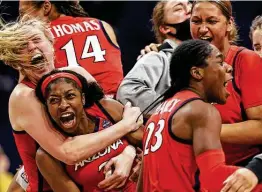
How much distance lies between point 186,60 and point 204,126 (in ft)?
1.43

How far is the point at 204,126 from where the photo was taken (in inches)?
147

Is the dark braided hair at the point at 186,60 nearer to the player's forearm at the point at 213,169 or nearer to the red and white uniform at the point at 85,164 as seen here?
the player's forearm at the point at 213,169

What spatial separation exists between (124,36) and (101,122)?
4523 mm

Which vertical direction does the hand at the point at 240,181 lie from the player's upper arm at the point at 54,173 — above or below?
above

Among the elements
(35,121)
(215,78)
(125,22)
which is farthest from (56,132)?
(125,22)

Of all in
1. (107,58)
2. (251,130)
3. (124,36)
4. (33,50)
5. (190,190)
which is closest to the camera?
(190,190)

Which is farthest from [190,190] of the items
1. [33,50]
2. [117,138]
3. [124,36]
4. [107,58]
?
[124,36]

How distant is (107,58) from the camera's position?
18.2 ft

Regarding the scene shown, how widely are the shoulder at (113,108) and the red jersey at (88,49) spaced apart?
0.85m

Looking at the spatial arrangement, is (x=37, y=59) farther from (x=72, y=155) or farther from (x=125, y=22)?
(x=125, y=22)

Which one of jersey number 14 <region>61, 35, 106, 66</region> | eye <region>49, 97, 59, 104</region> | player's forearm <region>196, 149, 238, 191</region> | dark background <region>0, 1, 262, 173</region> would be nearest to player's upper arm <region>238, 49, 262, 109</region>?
player's forearm <region>196, 149, 238, 191</region>

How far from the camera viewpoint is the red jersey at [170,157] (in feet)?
12.6

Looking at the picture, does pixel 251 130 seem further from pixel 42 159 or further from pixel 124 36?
pixel 124 36

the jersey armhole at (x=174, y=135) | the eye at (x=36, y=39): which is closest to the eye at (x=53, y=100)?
the eye at (x=36, y=39)
